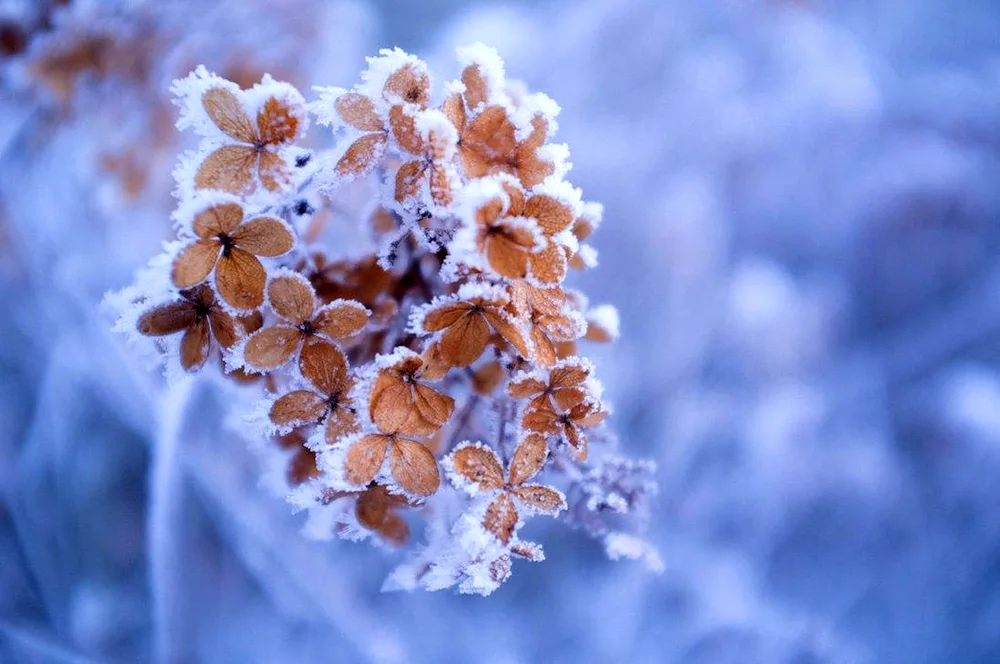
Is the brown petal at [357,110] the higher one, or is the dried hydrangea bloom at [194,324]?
the brown petal at [357,110]

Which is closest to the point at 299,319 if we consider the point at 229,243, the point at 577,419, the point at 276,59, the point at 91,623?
the point at 229,243

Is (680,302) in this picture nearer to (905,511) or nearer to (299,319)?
(905,511)

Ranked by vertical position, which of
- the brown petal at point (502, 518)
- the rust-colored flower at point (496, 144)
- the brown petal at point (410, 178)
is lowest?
the brown petal at point (502, 518)

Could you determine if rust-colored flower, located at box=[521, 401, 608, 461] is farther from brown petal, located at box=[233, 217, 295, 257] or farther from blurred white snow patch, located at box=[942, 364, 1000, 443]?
blurred white snow patch, located at box=[942, 364, 1000, 443]

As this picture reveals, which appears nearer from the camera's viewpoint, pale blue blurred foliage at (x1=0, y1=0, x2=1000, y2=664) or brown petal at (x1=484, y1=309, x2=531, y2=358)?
brown petal at (x1=484, y1=309, x2=531, y2=358)

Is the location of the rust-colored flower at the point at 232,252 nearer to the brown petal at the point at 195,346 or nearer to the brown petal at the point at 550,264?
the brown petal at the point at 195,346

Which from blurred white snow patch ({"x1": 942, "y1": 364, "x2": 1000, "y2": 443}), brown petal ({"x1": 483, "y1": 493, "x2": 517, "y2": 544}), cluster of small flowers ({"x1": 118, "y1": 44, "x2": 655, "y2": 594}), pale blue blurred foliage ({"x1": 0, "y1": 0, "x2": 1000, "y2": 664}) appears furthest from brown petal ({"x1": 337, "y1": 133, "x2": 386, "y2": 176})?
blurred white snow patch ({"x1": 942, "y1": 364, "x2": 1000, "y2": 443})

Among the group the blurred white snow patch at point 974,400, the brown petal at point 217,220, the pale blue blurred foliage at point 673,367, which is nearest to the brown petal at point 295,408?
the brown petal at point 217,220
